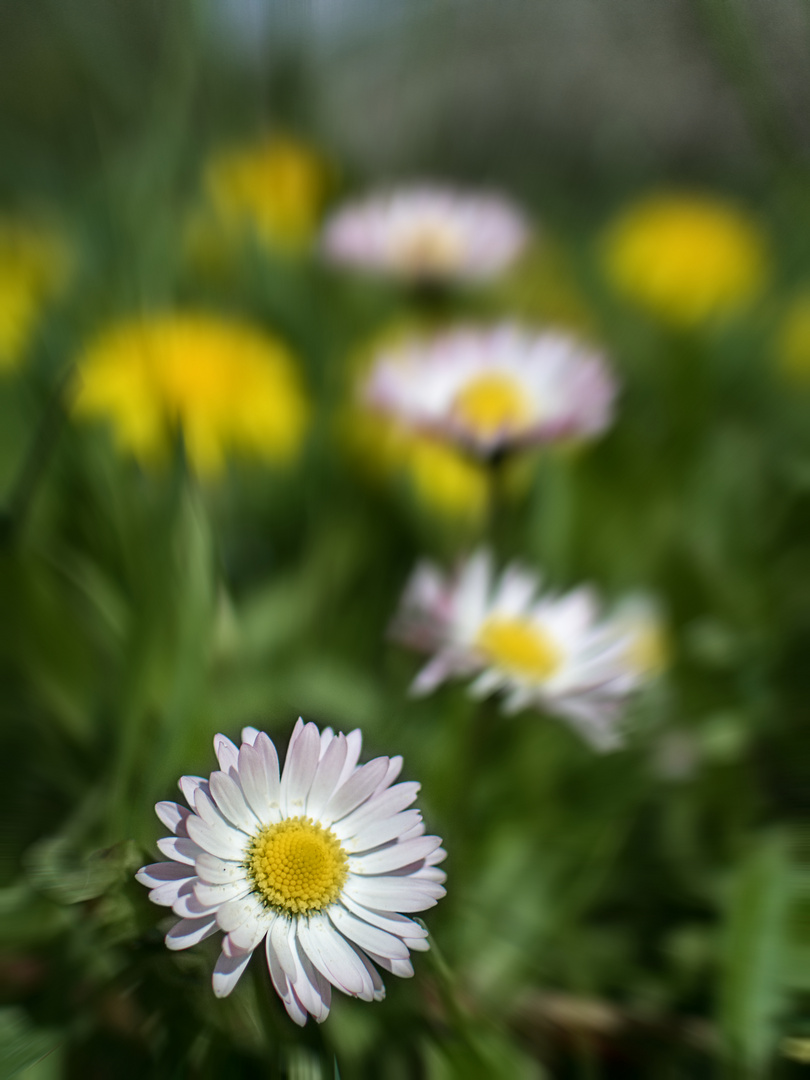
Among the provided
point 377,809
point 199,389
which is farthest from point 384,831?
point 199,389

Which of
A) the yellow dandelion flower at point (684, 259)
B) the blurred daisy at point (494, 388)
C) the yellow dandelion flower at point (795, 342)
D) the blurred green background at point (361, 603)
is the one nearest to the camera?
the blurred green background at point (361, 603)

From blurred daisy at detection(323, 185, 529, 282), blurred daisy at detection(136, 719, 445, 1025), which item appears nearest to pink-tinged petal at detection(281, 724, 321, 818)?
blurred daisy at detection(136, 719, 445, 1025)

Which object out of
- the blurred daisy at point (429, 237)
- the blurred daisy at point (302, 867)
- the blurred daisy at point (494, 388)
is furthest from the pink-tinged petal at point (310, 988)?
the blurred daisy at point (429, 237)

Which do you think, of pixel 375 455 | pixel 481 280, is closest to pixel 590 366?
pixel 375 455

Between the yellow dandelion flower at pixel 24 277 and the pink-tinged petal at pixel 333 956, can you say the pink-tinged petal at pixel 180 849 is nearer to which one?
the pink-tinged petal at pixel 333 956

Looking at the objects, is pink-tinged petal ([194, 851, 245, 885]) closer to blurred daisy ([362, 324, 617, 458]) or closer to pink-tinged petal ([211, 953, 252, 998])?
pink-tinged petal ([211, 953, 252, 998])

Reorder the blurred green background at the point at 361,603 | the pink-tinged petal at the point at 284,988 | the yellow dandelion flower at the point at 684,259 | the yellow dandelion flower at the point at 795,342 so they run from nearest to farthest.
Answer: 1. the pink-tinged petal at the point at 284,988
2. the blurred green background at the point at 361,603
3. the yellow dandelion flower at the point at 795,342
4. the yellow dandelion flower at the point at 684,259

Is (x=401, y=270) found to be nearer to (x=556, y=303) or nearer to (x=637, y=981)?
(x=556, y=303)

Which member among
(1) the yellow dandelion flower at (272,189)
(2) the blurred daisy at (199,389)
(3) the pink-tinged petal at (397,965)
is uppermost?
(1) the yellow dandelion flower at (272,189)

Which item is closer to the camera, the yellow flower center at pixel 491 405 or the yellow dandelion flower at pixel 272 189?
the yellow flower center at pixel 491 405
